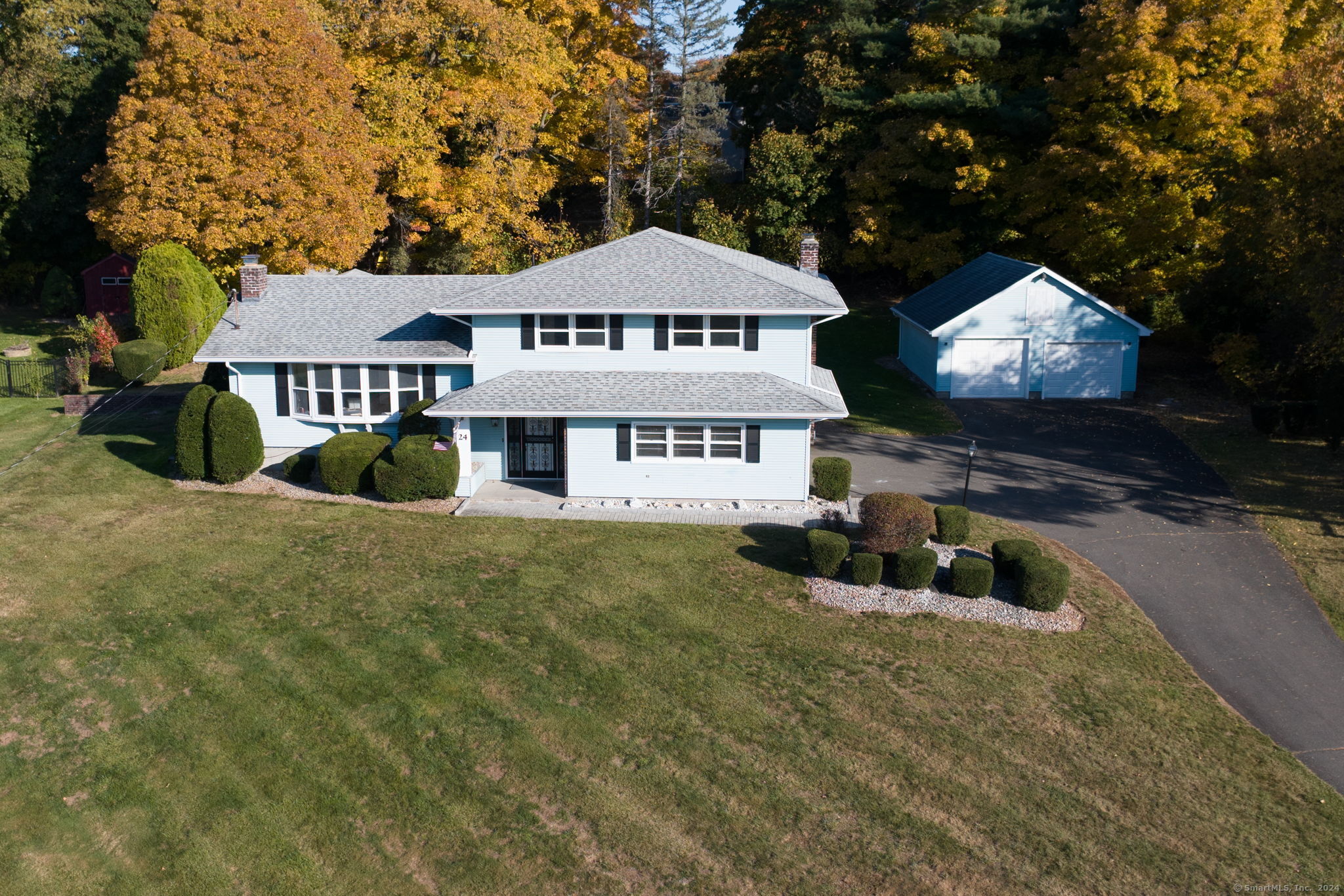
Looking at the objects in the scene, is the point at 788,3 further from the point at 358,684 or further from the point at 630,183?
the point at 358,684

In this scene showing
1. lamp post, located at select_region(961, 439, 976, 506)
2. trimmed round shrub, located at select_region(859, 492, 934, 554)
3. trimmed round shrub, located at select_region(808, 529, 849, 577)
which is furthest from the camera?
lamp post, located at select_region(961, 439, 976, 506)

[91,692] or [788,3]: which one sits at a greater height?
[788,3]

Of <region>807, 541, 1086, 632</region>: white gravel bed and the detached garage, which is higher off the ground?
the detached garage

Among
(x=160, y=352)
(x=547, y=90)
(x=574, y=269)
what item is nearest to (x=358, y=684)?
(x=574, y=269)

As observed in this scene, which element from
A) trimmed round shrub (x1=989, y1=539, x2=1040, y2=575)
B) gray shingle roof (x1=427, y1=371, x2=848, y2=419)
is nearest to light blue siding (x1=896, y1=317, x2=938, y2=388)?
gray shingle roof (x1=427, y1=371, x2=848, y2=419)

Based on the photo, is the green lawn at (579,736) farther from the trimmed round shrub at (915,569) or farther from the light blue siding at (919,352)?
the light blue siding at (919,352)

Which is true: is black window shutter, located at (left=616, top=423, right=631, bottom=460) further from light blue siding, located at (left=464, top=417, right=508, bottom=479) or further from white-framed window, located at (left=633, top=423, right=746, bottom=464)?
light blue siding, located at (left=464, top=417, right=508, bottom=479)

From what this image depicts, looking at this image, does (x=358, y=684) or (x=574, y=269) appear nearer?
(x=358, y=684)
